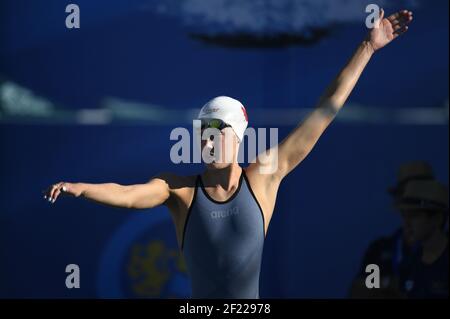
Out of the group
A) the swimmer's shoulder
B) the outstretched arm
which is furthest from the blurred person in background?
the swimmer's shoulder

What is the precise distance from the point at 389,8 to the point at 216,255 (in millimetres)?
2812

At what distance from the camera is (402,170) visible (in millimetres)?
7551

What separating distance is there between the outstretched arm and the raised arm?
2.22ft

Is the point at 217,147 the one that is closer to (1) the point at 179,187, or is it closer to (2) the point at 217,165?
(2) the point at 217,165

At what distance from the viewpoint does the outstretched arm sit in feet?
18.6

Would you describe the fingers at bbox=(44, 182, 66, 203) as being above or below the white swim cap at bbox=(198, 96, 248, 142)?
below

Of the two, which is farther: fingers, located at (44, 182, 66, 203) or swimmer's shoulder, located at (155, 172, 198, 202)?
swimmer's shoulder, located at (155, 172, 198, 202)

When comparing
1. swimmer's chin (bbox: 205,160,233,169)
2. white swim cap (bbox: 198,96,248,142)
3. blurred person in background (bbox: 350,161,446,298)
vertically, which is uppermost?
white swim cap (bbox: 198,96,248,142)

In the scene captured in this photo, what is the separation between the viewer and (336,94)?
18.6 feet

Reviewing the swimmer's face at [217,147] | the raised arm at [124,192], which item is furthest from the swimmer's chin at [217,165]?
the raised arm at [124,192]

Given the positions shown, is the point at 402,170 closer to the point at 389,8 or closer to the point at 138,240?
the point at 389,8

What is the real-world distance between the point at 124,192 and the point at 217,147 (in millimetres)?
631

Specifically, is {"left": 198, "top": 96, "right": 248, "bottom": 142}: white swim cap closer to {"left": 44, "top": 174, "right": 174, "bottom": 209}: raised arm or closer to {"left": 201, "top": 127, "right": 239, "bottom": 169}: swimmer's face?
{"left": 201, "top": 127, "right": 239, "bottom": 169}: swimmer's face
